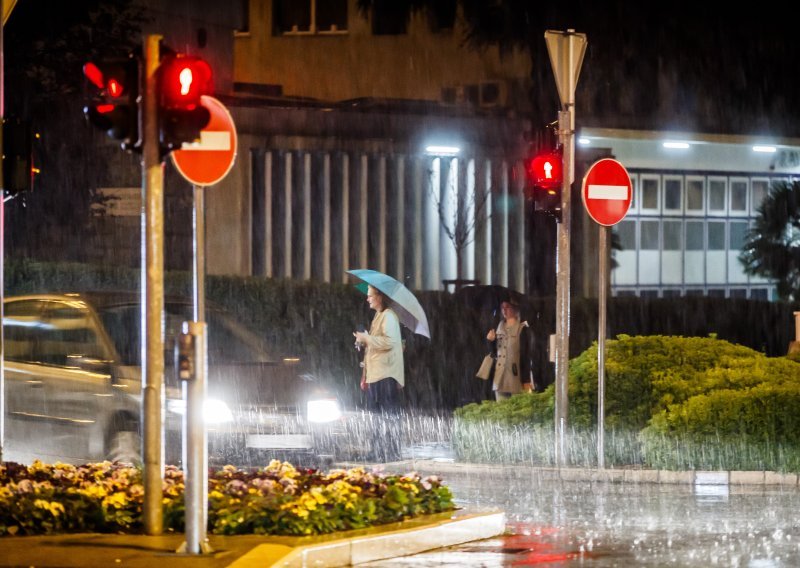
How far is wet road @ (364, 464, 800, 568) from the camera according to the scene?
9711 mm

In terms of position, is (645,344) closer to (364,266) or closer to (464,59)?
(364,266)

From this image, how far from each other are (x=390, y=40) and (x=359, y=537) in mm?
30781

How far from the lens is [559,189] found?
14945mm

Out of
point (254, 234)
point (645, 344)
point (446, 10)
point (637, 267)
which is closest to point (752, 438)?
point (645, 344)

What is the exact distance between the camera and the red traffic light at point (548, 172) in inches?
587

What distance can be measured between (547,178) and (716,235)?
25.0 metres

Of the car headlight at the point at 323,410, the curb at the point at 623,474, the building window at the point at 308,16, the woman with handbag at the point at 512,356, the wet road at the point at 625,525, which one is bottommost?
the wet road at the point at 625,525

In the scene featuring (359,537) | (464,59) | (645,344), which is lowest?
(359,537)

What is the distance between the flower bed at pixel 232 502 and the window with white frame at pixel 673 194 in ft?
92.3

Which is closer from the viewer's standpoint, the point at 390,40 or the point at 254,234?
the point at 254,234

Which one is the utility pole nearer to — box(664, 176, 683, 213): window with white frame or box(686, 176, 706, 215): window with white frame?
box(664, 176, 683, 213): window with white frame

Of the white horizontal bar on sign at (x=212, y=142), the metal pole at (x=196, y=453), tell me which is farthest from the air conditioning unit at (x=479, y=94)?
the metal pole at (x=196, y=453)

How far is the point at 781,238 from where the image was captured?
34.2 m

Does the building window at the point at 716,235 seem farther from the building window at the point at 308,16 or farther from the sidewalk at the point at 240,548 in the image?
the sidewalk at the point at 240,548
